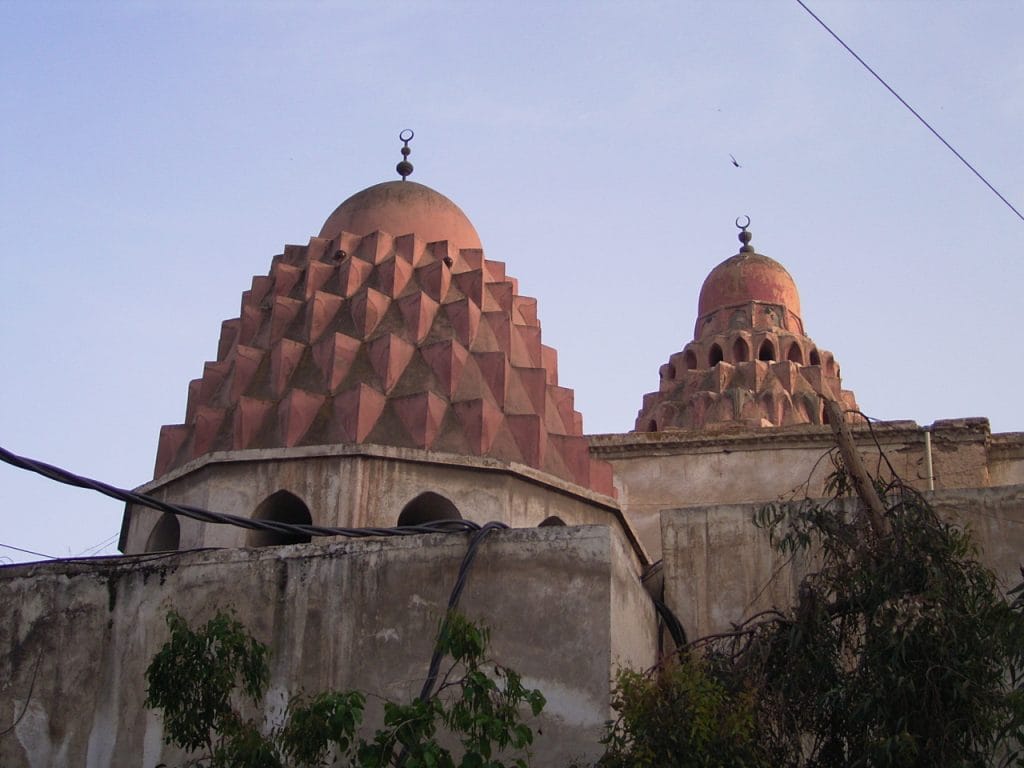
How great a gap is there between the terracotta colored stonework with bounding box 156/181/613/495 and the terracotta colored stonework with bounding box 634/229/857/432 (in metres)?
7.91

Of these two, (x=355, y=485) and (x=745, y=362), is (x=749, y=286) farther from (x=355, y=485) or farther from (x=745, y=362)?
(x=355, y=485)

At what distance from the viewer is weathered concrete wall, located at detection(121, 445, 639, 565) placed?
1206 centimetres

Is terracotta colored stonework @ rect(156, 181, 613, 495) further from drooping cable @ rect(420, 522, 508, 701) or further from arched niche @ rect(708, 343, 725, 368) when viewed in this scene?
arched niche @ rect(708, 343, 725, 368)

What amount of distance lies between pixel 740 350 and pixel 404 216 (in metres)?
9.86

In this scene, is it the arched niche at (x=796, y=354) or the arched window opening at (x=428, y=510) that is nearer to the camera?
the arched window opening at (x=428, y=510)

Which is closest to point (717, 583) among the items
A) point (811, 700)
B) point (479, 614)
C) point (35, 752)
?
point (479, 614)

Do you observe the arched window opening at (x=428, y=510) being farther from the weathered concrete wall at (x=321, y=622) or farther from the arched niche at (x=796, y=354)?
the arched niche at (x=796, y=354)

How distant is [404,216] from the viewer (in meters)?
14.6

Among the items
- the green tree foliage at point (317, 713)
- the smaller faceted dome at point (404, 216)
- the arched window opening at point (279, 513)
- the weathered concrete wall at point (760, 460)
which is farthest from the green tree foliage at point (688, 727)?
the weathered concrete wall at point (760, 460)

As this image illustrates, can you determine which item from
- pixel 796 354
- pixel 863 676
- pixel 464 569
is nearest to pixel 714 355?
pixel 796 354

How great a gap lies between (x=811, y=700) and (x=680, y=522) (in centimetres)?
309

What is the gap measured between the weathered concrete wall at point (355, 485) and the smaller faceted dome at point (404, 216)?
2799 millimetres

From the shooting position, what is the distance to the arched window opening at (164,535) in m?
13.0

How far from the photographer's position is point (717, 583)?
11.3 meters
